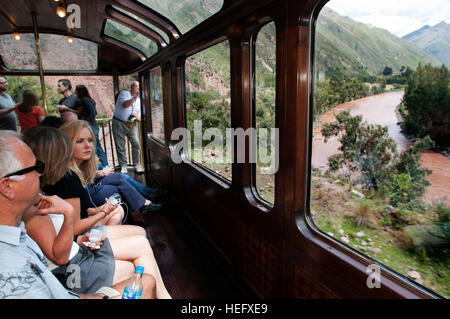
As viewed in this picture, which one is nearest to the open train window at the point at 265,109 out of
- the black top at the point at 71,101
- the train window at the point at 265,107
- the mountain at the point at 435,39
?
the train window at the point at 265,107

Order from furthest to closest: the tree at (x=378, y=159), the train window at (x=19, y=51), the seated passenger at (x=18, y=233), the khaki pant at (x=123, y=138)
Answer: the khaki pant at (x=123, y=138)
the train window at (x=19, y=51)
the tree at (x=378, y=159)
the seated passenger at (x=18, y=233)

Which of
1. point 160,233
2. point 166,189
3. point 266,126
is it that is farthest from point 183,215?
point 266,126

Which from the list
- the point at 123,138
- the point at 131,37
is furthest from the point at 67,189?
the point at 123,138

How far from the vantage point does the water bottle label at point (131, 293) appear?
1317 mm

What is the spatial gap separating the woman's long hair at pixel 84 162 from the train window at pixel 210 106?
1.05 m

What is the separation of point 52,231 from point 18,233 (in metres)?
0.46

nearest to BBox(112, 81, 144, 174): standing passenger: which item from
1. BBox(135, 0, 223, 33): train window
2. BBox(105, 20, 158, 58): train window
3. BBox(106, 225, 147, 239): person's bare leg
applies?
BBox(105, 20, 158, 58): train window

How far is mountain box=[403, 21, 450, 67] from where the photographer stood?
91 centimetres

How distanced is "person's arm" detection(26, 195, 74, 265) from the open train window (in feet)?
3.75

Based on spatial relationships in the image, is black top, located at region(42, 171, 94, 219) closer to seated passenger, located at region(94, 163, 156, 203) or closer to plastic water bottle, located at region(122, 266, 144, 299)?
plastic water bottle, located at region(122, 266, 144, 299)

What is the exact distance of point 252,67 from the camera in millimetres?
1891

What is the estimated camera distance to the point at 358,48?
120cm

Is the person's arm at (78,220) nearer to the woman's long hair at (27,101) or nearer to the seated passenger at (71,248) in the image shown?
the seated passenger at (71,248)

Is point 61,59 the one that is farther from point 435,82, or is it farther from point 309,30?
point 435,82
